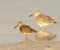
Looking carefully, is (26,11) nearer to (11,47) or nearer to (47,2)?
(47,2)

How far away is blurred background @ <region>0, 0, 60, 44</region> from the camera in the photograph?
10492mm

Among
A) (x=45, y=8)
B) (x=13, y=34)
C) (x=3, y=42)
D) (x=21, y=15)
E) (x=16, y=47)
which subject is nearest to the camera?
(x=16, y=47)

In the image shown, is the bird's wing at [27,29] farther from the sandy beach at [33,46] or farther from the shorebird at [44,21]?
the shorebird at [44,21]

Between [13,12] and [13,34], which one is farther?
[13,12]

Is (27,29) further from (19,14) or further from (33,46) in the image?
(19,14)

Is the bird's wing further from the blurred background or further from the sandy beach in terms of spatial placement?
the sandy beach

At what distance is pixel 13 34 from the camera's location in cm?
1054

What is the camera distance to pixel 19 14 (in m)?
12.8

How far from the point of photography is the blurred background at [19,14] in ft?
34.4

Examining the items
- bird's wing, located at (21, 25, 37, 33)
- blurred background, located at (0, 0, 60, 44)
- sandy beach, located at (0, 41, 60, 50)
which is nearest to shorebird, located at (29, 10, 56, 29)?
blurred background, located at (0, 0, 60, 44)

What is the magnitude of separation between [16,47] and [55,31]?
6.72 ft

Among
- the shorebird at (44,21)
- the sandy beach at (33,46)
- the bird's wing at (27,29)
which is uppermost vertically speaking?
the shorebird at (44,21)

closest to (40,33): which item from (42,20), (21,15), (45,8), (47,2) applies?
(42,20)

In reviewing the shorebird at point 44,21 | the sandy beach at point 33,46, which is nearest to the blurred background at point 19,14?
the shorebird at point 44,21
